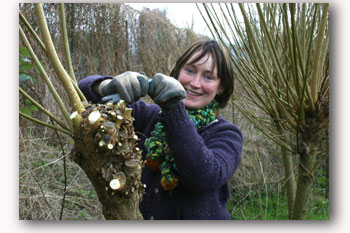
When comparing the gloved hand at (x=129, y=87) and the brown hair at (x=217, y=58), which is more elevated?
the brown hair at (x=217, y=58)

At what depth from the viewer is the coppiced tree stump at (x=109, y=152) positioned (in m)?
0.76

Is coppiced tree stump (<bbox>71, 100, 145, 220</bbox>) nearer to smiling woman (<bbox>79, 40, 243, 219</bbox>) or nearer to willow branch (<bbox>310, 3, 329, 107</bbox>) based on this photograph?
smiling woman (<bbox>79, 40, 243, 219</bbox>)

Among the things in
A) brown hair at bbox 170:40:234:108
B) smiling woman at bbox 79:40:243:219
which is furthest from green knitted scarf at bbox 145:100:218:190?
brown hair at bbox 170:40:234:108

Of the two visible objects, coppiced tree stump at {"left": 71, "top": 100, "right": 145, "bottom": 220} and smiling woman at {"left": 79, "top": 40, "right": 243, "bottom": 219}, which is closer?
coppiced tree stump at {"left": 71, "top": 100, "right": 145, "bottom": 220}

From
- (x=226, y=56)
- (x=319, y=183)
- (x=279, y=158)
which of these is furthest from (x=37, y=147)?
(x=279, y=158)

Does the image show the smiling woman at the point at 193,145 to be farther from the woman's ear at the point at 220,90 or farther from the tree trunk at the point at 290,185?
the tree trunk at the point at 290,185

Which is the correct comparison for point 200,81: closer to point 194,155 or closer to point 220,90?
point 220,90

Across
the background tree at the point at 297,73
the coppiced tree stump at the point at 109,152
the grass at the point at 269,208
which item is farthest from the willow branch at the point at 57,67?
the grass at the point at 269,208

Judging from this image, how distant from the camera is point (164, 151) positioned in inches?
45.8

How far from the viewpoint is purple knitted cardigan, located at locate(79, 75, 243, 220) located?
1.00m

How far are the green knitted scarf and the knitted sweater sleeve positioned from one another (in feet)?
0.14

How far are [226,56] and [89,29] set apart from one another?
1193 millimetres

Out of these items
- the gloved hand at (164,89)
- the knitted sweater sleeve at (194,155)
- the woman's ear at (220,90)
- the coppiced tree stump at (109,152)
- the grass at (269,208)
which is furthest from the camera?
the grass at (269,208)
